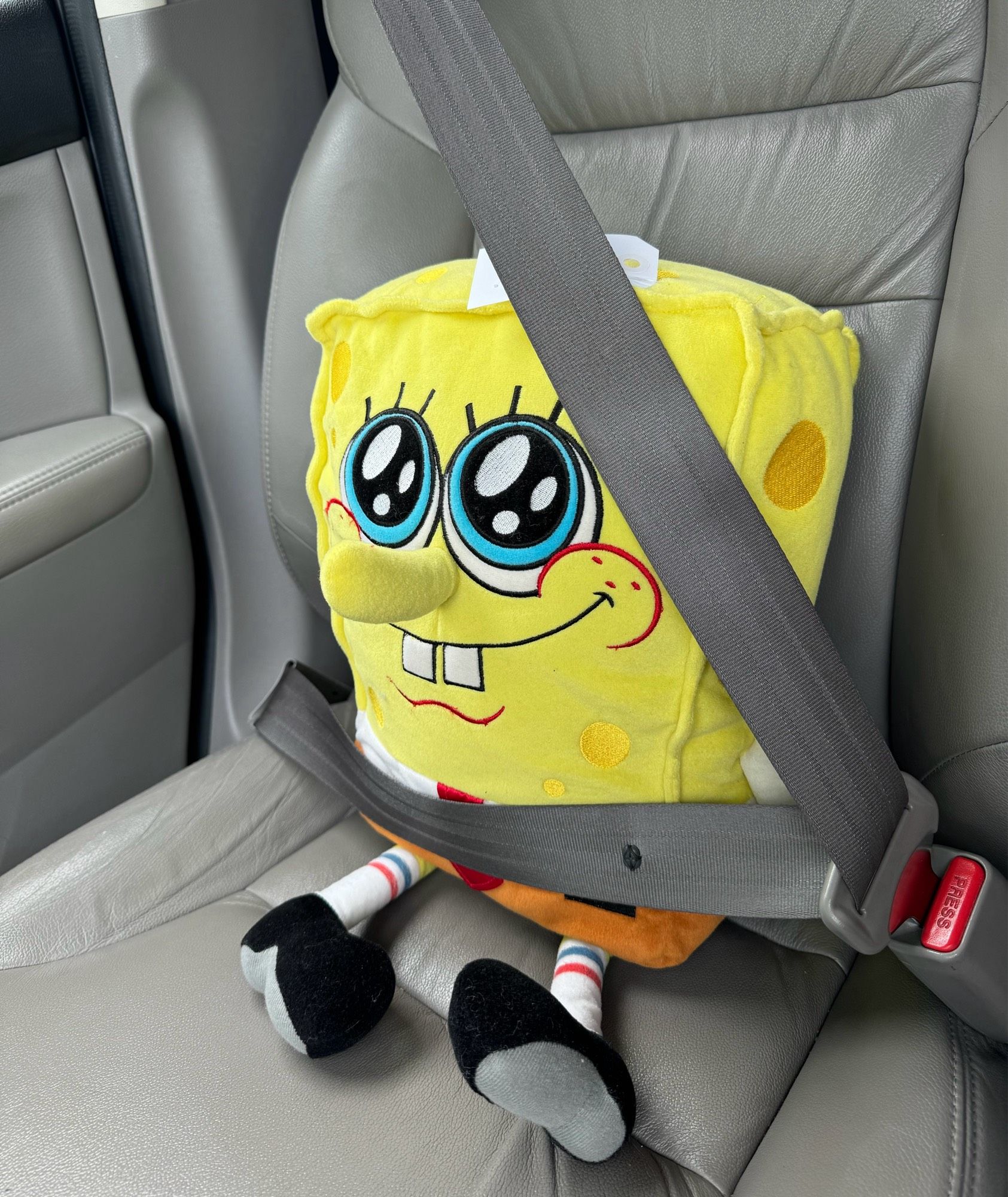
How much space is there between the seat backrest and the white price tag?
0.13 meters

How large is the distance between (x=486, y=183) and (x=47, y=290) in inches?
27.6

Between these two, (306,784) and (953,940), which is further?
(306,784)

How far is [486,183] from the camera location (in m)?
0.68

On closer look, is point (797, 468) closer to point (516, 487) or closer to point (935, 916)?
point (516, 487)

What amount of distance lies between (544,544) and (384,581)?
0.11m

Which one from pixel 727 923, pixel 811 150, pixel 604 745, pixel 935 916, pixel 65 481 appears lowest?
pixel 727 923

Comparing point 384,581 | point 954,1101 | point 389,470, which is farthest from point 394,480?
point 954,1101

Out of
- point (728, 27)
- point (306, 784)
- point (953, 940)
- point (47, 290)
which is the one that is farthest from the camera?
point (47, 290)

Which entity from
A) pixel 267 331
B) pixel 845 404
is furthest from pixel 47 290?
pixel 845 404

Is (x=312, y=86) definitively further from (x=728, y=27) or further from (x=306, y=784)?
(x=306, y=784)

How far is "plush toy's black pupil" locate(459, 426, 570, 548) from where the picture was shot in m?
0.65

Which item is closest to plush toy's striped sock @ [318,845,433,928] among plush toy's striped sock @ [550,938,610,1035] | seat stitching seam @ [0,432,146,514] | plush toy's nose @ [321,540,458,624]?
plush toy's striped sock @ [550,938,610,1035]

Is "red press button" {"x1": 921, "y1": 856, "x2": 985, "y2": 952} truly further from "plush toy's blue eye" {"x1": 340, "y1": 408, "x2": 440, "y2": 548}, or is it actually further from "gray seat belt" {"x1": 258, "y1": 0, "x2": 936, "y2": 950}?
"plush toy's blue eye" {"x1": 340, "y1": 408, "x2": 440, "y2": 548}

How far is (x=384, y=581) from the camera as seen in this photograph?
62cm
